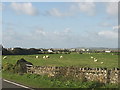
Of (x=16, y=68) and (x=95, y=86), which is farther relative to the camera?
(x=16, y=68)

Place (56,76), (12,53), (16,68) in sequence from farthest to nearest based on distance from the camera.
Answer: (12,53) → (16,68) → (56,76)

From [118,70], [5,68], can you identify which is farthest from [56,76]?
[5,68]

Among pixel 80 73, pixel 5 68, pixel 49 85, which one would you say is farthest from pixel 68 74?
pixel 5 68

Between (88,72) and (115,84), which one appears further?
(88,72)

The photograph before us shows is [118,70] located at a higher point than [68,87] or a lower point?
higher

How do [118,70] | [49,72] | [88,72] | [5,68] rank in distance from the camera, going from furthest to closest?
[5,68]
[49,72]
[88,72]
[118,70]

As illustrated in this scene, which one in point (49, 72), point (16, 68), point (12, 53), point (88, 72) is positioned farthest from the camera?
point (12, 53)

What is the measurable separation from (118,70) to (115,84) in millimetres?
1064

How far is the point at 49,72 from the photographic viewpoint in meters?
20.4

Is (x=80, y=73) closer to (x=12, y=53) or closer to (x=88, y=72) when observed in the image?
(x=88, y=72)

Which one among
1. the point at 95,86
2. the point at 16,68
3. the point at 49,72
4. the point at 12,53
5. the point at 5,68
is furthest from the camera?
the point at 12,53

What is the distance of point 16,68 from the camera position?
24.1m

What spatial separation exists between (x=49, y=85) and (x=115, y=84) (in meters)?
4.33

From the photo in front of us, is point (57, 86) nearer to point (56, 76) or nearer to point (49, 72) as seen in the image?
point (56, 76)
